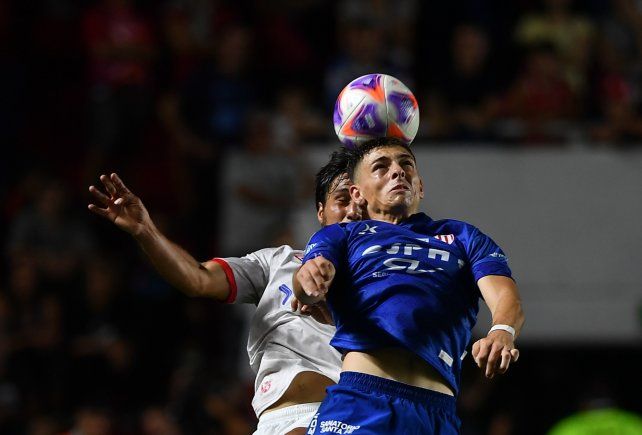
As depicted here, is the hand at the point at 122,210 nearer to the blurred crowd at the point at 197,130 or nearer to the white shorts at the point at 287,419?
the white shorts at the point at 287,419

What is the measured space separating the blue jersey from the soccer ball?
3.63ft

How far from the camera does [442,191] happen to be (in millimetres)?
10734

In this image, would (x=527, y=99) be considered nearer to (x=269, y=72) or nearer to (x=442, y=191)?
(x=442, y=191)

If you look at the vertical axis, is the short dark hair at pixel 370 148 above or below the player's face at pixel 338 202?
above

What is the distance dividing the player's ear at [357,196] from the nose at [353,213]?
3cm

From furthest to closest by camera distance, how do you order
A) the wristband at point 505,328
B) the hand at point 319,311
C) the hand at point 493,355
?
the hand at point 319,311 → the wristband at point 505,328 → the hand at point 493,355

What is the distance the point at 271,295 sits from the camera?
560cm

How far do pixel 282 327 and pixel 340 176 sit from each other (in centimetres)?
74

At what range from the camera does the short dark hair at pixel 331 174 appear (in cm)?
574

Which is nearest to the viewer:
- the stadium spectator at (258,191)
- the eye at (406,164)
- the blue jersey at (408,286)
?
the blue jersey at (408,286)

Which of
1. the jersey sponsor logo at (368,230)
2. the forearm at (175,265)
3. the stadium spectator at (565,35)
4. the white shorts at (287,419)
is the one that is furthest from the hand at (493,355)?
the stadium spectator at (565,35)

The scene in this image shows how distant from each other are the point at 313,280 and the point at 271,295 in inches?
52.8

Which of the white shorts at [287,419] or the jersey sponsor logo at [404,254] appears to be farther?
the white shorts at [287,419]

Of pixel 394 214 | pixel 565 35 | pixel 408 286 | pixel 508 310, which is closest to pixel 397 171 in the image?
pixel 394 214
